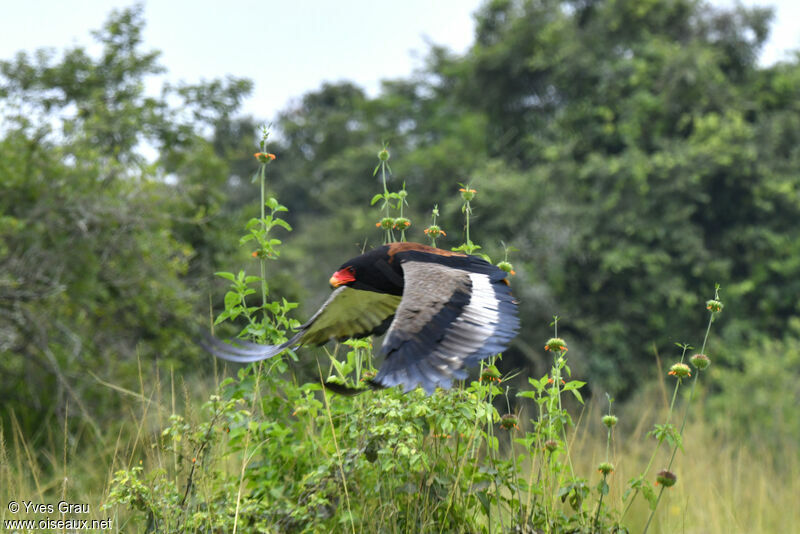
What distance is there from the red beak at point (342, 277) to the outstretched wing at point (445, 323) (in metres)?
0.28

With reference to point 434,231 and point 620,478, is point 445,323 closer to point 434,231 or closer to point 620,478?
point 434,231

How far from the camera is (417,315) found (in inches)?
99.8

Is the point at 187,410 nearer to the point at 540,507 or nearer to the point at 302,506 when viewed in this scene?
the point at 302,506

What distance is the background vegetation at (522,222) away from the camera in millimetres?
5578

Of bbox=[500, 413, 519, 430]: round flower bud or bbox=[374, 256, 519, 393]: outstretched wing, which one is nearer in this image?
bbox=[374, 256, 519, 393]: outstretched wing

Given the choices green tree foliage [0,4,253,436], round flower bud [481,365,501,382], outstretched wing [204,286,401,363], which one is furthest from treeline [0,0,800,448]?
round flower bud [481,365,501,382]

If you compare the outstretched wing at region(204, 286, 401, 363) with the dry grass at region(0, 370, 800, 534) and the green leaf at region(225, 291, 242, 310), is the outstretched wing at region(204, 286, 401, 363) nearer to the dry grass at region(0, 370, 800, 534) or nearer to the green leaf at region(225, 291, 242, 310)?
the green leaf at region(225, 291, 242, 310)

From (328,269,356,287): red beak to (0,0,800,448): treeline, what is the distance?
2.47 metres

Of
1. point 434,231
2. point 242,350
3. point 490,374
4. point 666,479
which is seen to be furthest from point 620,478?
point 242,350

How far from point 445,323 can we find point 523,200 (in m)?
9.33

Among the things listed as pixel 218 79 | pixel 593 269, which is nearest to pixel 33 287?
pixel 218 79

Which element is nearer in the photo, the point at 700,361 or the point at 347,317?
the point at 700,361

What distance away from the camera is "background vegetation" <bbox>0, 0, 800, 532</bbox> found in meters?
5.58

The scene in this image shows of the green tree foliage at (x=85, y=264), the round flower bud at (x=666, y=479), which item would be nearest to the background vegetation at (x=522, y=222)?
the green tree foliage at (x=85, y=264)
